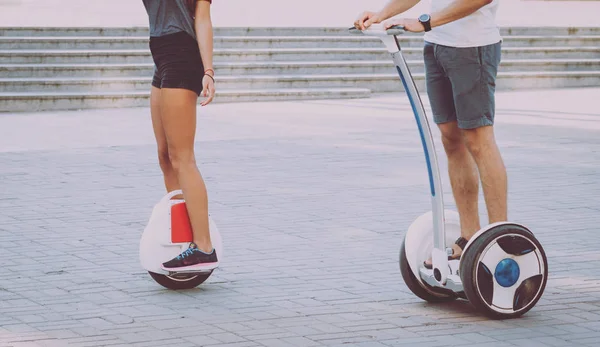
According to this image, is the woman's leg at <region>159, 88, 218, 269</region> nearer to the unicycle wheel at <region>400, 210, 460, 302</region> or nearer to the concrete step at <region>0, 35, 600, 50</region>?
the unicycle wheel at <region>400, 210, 460, 302</region>

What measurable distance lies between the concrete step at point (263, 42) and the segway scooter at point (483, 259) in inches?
486

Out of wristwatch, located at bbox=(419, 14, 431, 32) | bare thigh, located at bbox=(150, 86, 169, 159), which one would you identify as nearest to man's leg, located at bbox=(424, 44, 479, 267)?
wristwatch, located at bbox=(419, 14, 431, 32)

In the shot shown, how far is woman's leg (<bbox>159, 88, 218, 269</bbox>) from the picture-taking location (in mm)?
5441

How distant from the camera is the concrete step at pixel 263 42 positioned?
16641mm

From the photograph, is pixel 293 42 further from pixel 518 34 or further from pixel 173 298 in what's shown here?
pixel 173 298

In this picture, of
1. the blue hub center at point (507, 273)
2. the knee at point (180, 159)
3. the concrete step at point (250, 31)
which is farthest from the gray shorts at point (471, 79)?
the concrete step at point (250, 31)

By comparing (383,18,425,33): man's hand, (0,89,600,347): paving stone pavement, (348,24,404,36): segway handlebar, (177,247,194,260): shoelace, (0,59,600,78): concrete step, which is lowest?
(0,59,600,78): concrete step

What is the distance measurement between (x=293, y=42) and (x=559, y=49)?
4.62 meters

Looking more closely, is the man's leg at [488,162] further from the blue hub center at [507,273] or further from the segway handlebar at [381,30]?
the segway handlebar at [381,30]

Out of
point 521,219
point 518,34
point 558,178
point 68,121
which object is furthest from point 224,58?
point 521,219

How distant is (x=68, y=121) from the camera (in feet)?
45.1

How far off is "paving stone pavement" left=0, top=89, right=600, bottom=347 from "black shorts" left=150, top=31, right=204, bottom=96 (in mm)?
1024

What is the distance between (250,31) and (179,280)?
12.8 meters

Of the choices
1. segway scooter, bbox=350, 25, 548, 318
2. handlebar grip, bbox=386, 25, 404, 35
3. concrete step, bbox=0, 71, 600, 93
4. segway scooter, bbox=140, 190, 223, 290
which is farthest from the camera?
concrete step, bbox=0, 71, 600, 93
